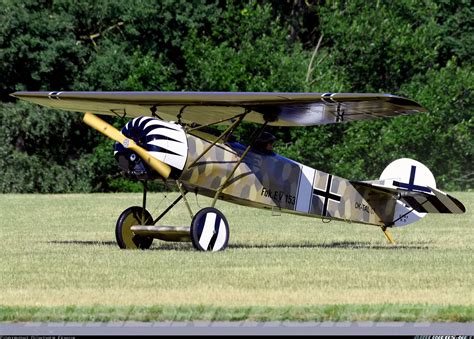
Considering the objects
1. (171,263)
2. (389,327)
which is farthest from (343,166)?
(389,327)

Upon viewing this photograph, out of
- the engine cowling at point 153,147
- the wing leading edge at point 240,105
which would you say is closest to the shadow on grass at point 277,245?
the engine cowling at point 153,147

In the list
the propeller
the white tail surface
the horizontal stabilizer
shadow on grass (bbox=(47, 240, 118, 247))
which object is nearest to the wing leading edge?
the propeller

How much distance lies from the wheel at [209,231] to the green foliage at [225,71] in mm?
24129

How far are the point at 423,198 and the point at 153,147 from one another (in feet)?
15.2

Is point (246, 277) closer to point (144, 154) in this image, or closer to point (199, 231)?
point (199, 231)

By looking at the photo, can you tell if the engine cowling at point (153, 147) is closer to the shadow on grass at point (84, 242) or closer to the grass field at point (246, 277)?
the grass field at point (246, 277)

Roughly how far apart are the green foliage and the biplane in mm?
22444

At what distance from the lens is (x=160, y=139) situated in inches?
640

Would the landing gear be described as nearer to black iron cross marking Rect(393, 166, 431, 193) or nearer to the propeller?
the propeller

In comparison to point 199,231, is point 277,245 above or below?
below

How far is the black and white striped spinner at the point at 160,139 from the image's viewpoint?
53.3 feet

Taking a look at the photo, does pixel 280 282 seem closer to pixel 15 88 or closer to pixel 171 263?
pixel 171 263

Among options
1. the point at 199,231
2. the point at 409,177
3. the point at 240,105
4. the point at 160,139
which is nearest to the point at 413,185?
the point at 409,177

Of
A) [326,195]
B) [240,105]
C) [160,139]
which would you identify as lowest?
[326,195]
